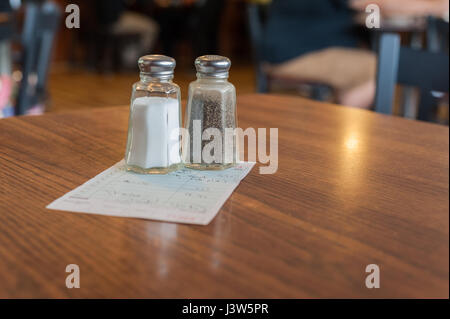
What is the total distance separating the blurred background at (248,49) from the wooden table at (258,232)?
1.47 feet

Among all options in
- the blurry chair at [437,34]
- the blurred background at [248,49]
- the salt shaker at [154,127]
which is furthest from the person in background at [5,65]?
the blurry chair at [437,34]

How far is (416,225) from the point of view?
517 mm

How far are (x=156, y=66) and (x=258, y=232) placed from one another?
0.26 metres

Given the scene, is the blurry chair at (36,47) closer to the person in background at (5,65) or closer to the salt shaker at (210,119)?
the person in background at (5,65)

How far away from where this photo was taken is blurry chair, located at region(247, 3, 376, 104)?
2.20m

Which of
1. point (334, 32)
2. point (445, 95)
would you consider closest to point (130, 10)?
point (334, 32)

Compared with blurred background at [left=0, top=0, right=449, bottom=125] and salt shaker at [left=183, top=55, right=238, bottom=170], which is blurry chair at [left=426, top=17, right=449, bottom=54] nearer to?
blurred background at [left=0, top=0, right=449, bottom=125]

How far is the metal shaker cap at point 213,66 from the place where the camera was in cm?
67

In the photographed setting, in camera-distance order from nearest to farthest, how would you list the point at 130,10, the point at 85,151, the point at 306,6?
the point at 85,151
the point at 306,6
the point at 130,10

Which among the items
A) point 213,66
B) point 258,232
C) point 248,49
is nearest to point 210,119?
point 213,66

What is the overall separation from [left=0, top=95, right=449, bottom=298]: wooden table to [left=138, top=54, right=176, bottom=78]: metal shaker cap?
14 cm

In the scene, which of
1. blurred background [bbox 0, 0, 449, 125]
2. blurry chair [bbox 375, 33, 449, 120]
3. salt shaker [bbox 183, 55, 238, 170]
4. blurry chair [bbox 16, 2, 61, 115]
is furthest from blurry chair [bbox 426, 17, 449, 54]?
blurry chair [bbox 16, 2, 61, 115]
